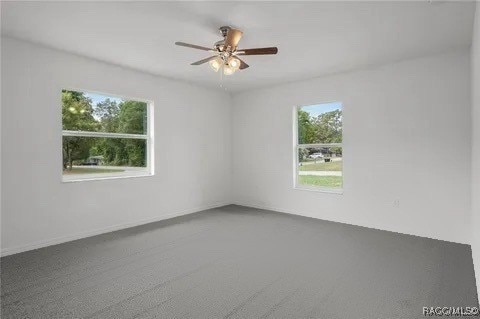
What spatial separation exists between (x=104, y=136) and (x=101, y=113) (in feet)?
1.16

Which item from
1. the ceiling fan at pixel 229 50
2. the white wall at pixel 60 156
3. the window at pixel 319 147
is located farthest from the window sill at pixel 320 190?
the ceiling fan at pixel 229 50

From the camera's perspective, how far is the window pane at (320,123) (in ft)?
15.5

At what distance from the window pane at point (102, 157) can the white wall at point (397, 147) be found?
2.59 metres

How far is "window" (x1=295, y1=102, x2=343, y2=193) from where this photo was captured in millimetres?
4730

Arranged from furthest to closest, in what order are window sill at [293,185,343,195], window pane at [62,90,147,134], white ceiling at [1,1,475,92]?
window sill at [293,185,343,195]
window pane at [62,90,147,134]
white ceiling at [1,1,475,92]

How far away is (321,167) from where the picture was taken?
16.3ft

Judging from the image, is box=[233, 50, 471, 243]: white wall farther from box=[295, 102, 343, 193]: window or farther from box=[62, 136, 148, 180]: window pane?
box=[62, 136, 148, 180]: window pane

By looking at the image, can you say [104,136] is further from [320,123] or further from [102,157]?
[320,123]

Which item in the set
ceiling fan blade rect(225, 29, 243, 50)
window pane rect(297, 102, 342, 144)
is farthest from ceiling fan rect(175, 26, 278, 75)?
window pane rect(297, 102, 342, 144)

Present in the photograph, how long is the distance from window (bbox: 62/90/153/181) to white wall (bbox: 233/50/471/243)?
2509mm

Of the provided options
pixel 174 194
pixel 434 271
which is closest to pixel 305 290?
pixel 434 271

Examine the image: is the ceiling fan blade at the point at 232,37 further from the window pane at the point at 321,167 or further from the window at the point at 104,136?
the window pane at the point at 321,167

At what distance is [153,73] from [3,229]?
9.59 ft

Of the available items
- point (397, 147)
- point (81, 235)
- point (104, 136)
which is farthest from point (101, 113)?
point (397, 147)
